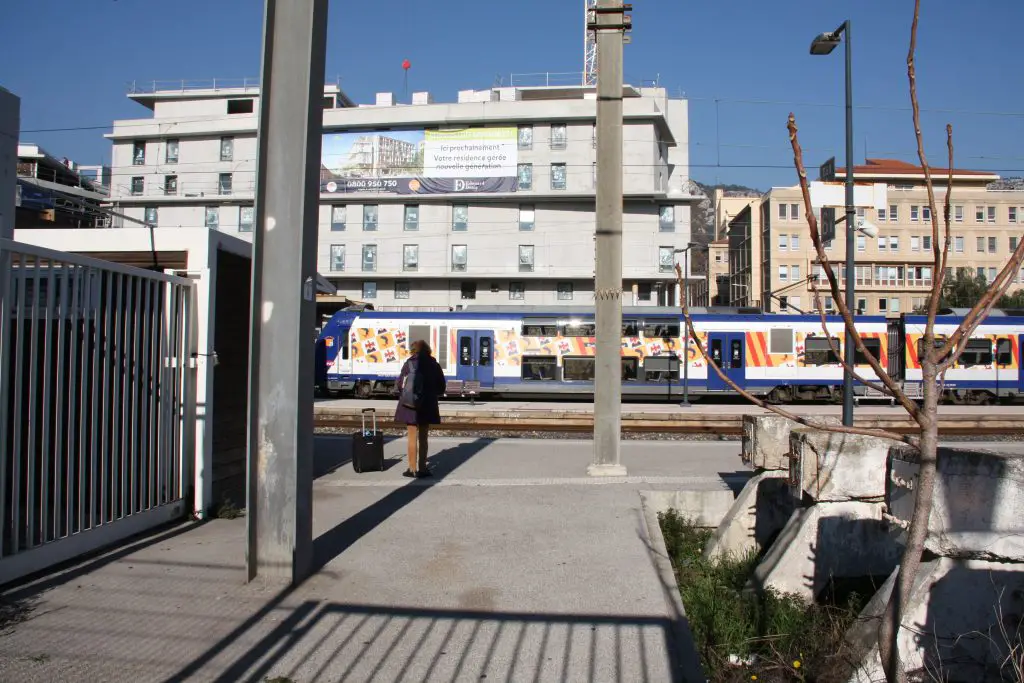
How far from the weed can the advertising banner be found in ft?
162

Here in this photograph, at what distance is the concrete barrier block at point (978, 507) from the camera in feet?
15.5

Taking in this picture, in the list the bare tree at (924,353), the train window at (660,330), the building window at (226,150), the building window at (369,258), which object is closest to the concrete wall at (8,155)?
the bare tree at (924,353)

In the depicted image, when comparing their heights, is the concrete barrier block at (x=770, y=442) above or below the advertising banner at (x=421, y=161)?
below

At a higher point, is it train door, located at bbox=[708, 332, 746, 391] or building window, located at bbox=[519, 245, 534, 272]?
building window, located at bbox=[519, 245, 534, 272]

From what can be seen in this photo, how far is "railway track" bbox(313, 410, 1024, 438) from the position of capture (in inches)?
671

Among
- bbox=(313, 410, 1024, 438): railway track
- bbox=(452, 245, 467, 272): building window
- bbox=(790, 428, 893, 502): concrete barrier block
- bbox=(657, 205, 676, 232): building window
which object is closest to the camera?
bbox=(790, 428, 893, 502): concrete barrier block

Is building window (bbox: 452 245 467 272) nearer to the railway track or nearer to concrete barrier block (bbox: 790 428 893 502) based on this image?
the railway track

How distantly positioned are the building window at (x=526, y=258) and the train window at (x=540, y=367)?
27.6m

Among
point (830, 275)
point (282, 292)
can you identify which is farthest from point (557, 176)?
point (830, 275)

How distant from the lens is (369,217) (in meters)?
56.8

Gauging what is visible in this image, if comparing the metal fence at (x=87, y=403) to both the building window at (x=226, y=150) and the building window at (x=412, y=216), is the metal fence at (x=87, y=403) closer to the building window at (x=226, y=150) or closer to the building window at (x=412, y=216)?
the building window at (x=412, y=216)

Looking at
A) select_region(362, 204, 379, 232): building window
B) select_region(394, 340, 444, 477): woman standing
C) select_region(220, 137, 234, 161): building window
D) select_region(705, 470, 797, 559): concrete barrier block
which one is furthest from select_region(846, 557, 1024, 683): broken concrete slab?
select_region(220, 137, 234, 161): building window

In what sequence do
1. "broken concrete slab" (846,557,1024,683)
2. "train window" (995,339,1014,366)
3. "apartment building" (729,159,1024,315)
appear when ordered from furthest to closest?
1. "apartment building" (729,159,1024,315)
2. "train window" (995,339,1014,366)
3. "broken concrete slab" (846,557,1024,683)

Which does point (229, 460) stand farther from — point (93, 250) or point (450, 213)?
point (450, 213)
